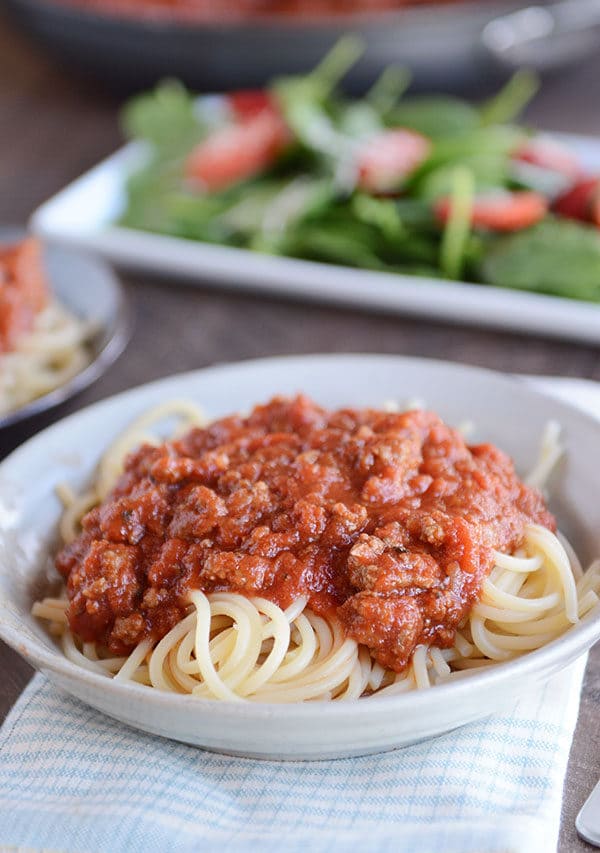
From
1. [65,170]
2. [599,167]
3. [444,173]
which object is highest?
[65,170]

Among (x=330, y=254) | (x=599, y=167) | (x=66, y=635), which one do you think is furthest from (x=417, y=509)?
(x=599, y=167)

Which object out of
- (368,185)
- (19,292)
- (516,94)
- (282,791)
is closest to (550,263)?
(368,185)

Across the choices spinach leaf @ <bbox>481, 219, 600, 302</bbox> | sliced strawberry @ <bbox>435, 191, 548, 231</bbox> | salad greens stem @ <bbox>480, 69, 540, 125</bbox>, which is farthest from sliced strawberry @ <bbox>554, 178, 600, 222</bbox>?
salad greens stem @ <bbox>480, 69, 540, 125</bbox>

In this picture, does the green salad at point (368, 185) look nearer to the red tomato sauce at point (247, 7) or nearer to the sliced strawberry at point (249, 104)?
the sliced strawberry at point (249, 104)

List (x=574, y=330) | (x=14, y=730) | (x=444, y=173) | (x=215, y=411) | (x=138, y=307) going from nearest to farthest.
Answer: (x=14, y=730), (x=215, y=411), (x=574, y=330), (x=138, y=307), (x=444, y=173)

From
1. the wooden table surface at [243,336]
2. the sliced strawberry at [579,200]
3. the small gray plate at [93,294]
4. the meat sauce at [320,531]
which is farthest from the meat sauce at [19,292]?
the sliced strawberry at [579,200]

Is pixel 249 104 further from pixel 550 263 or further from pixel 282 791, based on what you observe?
pixel 282 791

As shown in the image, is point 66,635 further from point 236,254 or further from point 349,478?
point 236,254
